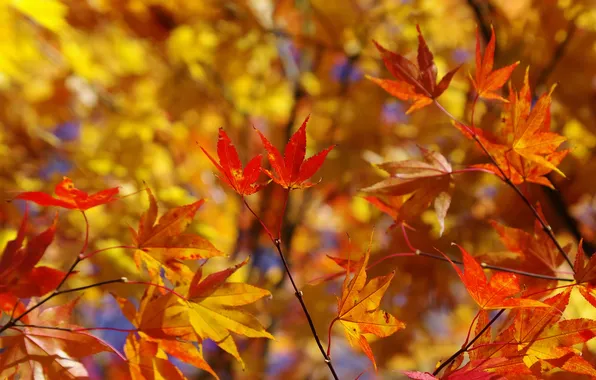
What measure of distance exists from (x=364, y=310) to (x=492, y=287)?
0.34 ft

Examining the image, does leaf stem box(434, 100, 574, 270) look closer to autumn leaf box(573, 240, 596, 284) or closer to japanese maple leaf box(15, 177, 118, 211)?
autumn leaf box(573, 240, 596, 284)

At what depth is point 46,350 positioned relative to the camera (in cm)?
47

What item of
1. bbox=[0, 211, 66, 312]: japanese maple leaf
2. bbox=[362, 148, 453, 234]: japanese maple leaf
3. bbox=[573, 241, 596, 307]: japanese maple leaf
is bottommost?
bbox=[573, 241, 596, 307]: japanese maple leaf

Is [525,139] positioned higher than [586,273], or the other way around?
[525,139]

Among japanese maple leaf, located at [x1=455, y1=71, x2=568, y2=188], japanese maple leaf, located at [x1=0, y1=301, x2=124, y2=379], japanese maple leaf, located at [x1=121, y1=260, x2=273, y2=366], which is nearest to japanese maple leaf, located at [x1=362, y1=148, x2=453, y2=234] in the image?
japanese maple leaf, located at [x1=455, y1=71, x2=568, y2=188]

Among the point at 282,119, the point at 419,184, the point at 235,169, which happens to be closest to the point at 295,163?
the point at 235,169

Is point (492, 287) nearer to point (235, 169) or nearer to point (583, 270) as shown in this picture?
point (583, 270)

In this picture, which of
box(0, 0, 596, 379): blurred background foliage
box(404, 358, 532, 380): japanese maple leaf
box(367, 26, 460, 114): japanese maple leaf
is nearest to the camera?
box(404, 358, 532, 380): japanese maple leaf

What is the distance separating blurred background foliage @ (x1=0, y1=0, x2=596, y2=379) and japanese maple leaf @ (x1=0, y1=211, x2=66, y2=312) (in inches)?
9.7

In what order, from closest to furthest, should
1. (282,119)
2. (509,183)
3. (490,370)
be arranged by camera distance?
(490,370)
(509,183)
(282,119)

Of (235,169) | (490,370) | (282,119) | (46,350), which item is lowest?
(490,370)

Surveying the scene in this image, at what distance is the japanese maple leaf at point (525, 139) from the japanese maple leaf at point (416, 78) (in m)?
0.05

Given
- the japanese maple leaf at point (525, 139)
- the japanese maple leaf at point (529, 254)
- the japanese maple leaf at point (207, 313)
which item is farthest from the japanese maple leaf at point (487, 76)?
the japanese maple leaf at point (207, 313)

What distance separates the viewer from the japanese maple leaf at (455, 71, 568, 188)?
1.52 feet
